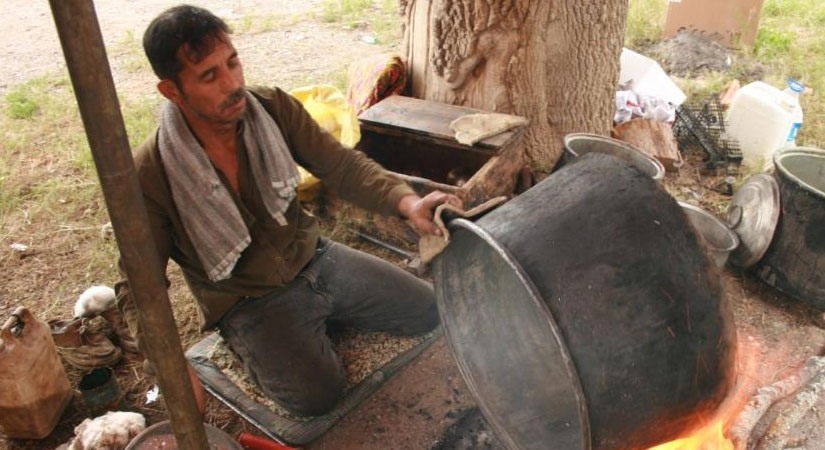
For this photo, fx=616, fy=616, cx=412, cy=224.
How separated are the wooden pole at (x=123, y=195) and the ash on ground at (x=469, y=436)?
1.31 m

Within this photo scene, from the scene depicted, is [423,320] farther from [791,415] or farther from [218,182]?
[791,415]

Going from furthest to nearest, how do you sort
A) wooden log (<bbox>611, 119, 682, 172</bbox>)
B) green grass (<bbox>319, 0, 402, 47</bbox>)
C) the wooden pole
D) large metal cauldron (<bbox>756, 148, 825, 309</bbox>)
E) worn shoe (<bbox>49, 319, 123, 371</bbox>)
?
1. green grass (<bbox>319, 0, 402, 47</bbox>)
2. wooden log (<bbox>611, 119, 682, 172</bbox>)
3. large metal cauldron (<bbox>756, 148, 825, 309</bbox>)
4. worn shoe (<bbox>49, 319, 123, 371</bbox>)
5. the wooden pole

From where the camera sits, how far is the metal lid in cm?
330

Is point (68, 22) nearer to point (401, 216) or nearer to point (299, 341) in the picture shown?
point (401, 216)

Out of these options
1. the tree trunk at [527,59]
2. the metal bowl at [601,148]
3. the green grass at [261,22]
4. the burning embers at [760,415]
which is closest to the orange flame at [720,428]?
the burning embers at [760,415]

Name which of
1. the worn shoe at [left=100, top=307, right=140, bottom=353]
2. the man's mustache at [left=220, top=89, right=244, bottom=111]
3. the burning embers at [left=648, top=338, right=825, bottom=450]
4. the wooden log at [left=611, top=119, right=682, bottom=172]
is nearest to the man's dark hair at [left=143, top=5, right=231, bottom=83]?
the man's mustache at [left=220, top=89, right=244, bottom=111]

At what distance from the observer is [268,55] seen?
6.52 m

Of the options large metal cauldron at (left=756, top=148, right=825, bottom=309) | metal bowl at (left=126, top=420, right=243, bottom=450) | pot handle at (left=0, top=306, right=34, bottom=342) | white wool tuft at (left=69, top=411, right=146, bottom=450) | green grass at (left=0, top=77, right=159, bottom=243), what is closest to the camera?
metal bowl at (left=126, top=420, right=243, bottom=450)

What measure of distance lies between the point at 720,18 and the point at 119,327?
6.11m

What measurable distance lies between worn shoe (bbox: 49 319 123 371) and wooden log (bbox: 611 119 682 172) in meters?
3.53

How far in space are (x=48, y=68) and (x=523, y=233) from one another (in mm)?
6101

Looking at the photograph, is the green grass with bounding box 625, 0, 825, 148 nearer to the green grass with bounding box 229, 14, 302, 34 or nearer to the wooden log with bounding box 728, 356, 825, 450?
the wooden log with bounding box 728, 356, 825, 450

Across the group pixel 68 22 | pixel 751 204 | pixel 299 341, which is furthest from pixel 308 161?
pixel 751 204

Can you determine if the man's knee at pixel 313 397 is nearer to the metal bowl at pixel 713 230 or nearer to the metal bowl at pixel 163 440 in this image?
the metal bowl at pixel 163 440
